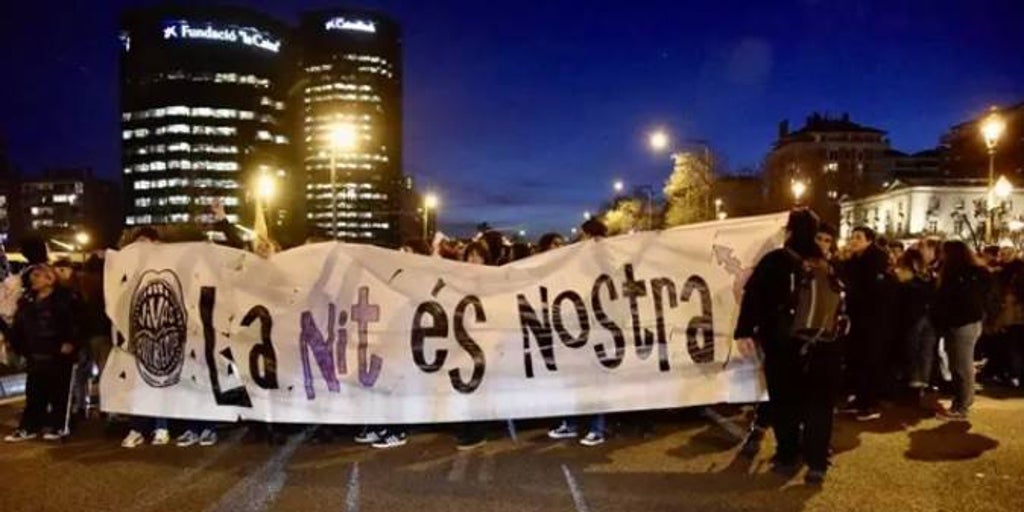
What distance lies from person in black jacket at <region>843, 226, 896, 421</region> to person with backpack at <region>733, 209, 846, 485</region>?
7.01 ft

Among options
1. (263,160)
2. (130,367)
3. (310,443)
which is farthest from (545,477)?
(263,160)

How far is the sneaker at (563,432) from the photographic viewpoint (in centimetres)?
772

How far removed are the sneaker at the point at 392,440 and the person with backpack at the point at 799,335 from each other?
297 centimetres

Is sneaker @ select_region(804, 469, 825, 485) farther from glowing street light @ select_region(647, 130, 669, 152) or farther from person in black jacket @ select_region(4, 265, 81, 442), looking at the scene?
glowing street light @ select_region(647, 130, 669, 152)

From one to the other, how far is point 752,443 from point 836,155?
130m

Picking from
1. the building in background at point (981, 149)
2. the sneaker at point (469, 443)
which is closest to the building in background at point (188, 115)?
the building in background at point (981, 149)

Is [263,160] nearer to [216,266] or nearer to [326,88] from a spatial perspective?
[326,88]

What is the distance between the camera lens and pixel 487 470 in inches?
263

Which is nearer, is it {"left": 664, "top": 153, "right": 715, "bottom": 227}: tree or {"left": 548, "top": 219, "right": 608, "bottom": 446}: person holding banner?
{"left": 548, "top": 219, "right": 608, "bottom": 446}: person holding banner

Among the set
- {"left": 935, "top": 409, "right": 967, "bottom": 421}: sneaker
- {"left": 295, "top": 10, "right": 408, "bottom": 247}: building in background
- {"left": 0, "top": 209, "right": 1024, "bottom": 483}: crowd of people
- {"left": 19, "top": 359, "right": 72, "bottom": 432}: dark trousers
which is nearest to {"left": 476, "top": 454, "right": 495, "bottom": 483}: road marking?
{"left": 0, "top": 209, "right": 1024, "bottom": 483}: crowd of people

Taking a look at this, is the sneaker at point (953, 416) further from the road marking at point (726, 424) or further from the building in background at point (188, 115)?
the building in background at point (188, 115)

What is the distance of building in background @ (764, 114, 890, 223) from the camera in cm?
10731

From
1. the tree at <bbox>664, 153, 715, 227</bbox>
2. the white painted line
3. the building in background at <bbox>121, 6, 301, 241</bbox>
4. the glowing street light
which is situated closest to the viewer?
the white painted line

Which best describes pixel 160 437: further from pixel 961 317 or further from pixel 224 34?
pixel 224 34
